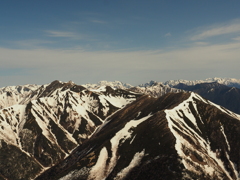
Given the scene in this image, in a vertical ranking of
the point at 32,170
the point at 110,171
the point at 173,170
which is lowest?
the point at 32,170

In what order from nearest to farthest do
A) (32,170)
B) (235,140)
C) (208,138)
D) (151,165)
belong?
(151,165) → (235,140) → (208,138) → (32,170)

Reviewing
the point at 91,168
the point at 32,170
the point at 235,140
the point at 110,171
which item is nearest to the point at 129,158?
the point at 110,171

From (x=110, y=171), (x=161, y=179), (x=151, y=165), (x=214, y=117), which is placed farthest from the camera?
(x=214, y=117)

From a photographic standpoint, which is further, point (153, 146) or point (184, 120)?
point (184, 120)

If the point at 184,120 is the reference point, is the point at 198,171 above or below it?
below

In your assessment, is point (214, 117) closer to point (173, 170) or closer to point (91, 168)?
point (173, 170)

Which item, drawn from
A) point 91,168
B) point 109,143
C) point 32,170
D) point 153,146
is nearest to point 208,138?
point 153,146
